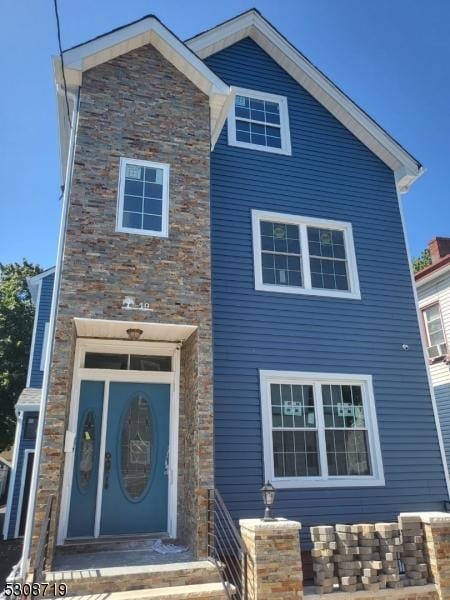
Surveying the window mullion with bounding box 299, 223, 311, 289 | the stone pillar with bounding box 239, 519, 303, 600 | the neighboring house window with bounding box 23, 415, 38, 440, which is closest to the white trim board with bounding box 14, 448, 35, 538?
the neighboring house window with bounding box 23, 415, 38, 440

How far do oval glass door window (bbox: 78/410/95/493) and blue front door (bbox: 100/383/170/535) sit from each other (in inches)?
8.6

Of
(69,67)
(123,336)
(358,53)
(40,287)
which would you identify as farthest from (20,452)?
(358,53)

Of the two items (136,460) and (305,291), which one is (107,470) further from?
(305,291)

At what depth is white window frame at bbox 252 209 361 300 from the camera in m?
8.51

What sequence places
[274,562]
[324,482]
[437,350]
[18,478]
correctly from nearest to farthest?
1. [274,562]
2. [324,482]
3. [437,350]
4. [18,478]

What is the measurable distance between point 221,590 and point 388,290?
6319 mm

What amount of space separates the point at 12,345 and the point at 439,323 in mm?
19731

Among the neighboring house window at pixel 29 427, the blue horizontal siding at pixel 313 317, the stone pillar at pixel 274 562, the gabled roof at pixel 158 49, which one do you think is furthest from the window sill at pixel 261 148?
the neighboring house window at pixel 29 427

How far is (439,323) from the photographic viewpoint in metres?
13.7

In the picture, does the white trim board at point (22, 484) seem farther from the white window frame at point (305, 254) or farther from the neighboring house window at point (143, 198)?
the neighboring house window at point (143, 198)

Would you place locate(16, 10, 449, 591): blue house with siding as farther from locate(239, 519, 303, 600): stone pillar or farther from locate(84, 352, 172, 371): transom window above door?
locate(239, 519, 303, 600): stone pillar

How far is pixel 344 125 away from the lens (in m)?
10.3

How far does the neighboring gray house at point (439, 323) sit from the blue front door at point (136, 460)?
28.2ft

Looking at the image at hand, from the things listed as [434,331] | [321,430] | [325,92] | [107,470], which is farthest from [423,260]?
[107,470]
